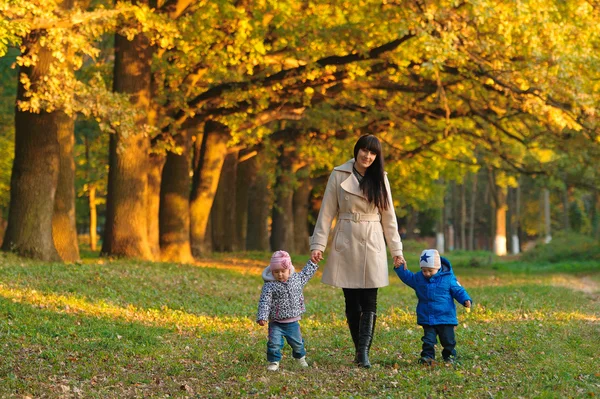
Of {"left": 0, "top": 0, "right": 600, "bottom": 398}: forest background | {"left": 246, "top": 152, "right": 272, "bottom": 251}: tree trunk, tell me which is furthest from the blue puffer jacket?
{"left": 246, "top": 152, "right": 272, "bottom": 251}: tree trunk

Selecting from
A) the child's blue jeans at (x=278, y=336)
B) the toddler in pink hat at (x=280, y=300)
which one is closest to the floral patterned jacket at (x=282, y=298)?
the toddler in pink hat at (x=280, y=300)

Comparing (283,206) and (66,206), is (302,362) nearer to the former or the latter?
(66,206)

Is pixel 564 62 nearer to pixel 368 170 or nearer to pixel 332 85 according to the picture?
pixel 332 85

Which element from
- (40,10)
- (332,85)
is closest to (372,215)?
(40,10)

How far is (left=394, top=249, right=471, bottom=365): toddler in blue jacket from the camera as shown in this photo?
412 inches

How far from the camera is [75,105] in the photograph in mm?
19781

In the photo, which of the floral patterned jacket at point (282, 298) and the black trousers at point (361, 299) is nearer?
the floral patterned jacket at point (282, 298)

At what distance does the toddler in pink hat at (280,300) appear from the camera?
33.1 ft

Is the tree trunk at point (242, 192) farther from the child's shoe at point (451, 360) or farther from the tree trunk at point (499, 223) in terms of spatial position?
the child's shoe at point (451, 360)

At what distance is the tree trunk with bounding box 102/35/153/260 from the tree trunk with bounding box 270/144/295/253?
1445cm

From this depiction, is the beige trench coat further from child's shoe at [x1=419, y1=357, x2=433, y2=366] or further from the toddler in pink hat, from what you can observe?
child's shoe at [x1=419, y1=357, x2=433, y2=366]

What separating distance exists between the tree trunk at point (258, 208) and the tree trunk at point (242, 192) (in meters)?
0.13

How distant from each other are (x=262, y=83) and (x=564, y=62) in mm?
7846

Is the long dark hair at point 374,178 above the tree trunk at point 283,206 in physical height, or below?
below
